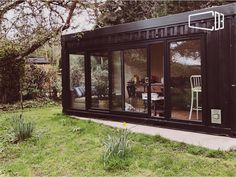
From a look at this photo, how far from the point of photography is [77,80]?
8461mm

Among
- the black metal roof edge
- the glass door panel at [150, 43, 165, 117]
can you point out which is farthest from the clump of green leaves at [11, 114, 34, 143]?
the black metal roof edge

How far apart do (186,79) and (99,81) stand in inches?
107

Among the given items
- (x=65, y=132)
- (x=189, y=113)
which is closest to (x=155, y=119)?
(x=189, y=113)

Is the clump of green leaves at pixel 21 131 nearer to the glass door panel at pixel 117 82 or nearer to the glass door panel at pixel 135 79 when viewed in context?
the glass door panel at pixel 117 82

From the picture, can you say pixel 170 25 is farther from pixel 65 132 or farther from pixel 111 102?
pixel 65 132

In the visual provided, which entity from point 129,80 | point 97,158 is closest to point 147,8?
point 129,80

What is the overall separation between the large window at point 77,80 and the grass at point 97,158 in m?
2.38

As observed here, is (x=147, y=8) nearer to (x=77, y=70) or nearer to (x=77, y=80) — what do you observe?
(x=77, y=70)

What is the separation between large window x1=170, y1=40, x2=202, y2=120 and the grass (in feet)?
3.67

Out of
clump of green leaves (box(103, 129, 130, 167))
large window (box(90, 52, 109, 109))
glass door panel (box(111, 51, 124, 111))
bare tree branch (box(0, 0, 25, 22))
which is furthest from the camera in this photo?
large window (box(90, 52, 109, 109))

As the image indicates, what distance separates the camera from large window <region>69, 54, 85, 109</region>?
8.30 m

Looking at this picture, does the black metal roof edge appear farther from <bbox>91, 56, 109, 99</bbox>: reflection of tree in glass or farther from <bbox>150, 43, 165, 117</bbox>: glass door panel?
<bbox>91, 56, 109, 99</bbox>: reflection of tree in glass

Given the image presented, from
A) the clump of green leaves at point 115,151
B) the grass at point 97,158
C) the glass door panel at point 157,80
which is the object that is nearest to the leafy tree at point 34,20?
the glass door panel at point 157,80

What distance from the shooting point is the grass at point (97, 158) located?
12.8ft
